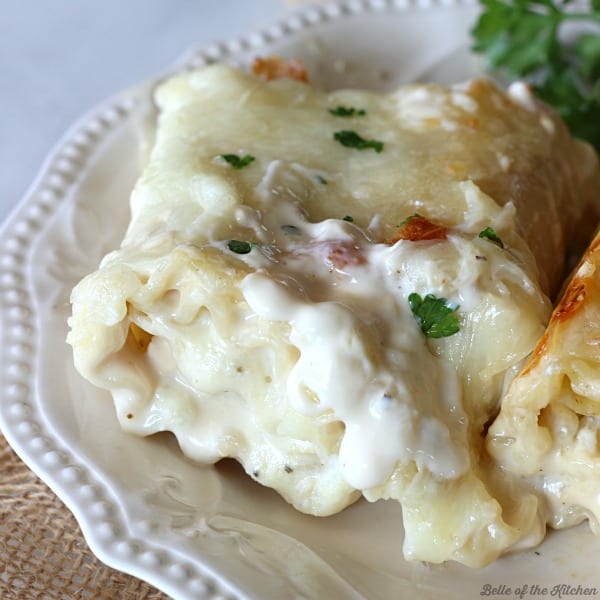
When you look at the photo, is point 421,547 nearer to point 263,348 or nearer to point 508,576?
point 508,576

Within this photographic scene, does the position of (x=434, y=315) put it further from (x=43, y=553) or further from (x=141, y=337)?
(x=43, y=553)

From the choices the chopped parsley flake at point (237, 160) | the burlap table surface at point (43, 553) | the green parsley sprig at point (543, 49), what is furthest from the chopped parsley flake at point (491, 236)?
the green parsley sprig at point (543, 49)

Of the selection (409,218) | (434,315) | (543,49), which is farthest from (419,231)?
(543,49)

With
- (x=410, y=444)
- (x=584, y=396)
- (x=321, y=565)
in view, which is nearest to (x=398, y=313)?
(x=410, y=444)

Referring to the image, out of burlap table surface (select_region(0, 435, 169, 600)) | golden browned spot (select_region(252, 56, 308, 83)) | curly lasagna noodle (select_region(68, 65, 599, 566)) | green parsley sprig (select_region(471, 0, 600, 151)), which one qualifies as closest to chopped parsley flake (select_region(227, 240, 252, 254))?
curly lasagna noodle (select_region(68, 65, 599, 566))

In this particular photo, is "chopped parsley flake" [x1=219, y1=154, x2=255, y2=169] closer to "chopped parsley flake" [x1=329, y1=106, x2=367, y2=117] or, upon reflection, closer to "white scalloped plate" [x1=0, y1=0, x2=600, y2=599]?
"chopped parsley flake" [x1=329, y1=106, x2=367, y2=117]
